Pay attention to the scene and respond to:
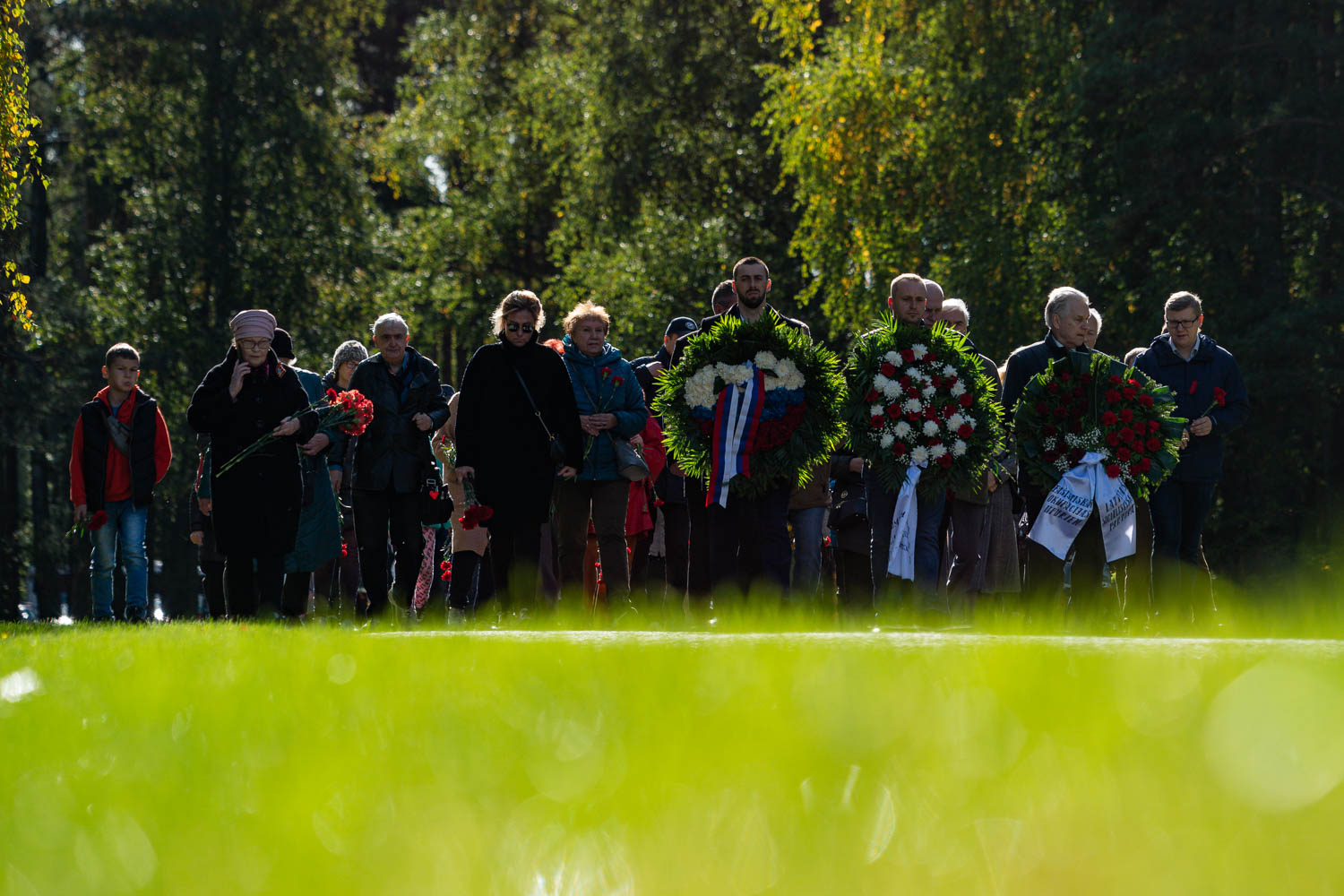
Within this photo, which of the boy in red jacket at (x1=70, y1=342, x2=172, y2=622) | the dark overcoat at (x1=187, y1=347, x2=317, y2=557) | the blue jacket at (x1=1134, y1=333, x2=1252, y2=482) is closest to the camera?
the dark overcoat at (x1=187, y1=347, x2=317, y2=557)

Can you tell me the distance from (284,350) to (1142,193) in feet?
45.4

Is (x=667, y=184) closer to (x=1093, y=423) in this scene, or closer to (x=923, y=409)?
(x=923, y=409)

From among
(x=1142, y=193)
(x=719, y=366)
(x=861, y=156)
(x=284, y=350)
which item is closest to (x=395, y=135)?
(x=861, y=156)

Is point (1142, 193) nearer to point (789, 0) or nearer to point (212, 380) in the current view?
point (789, 0)

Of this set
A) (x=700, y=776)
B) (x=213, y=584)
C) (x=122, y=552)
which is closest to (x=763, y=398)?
(x=213, y=584)

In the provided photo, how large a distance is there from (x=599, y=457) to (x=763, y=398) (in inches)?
55.6

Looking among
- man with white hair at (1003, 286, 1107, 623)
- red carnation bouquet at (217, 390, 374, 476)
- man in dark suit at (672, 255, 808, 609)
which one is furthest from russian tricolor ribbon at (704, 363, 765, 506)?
red carnation bouquet at (217, 390, 374, 476)

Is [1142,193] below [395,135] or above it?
below

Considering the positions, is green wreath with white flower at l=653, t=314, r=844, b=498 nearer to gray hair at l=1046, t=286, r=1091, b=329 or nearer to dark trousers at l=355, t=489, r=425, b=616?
gray hair at l=1046, t=286, r=1091, b=329

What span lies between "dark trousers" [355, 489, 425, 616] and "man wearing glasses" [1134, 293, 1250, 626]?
15.7 ft

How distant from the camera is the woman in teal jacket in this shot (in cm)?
1061

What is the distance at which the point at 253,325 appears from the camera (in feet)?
33.8

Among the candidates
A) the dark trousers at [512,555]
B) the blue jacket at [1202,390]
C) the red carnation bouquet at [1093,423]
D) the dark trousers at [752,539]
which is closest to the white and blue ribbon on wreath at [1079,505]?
the red carnation bouquet at [1093,423]

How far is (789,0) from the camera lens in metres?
27.0
